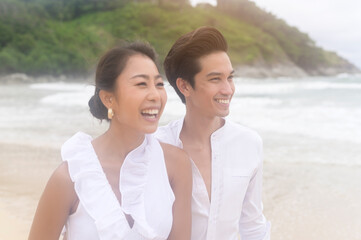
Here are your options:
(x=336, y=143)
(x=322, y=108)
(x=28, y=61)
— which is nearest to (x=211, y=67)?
(x=336, y=143)

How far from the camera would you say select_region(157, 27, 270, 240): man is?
7.36ft

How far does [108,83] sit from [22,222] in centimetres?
301

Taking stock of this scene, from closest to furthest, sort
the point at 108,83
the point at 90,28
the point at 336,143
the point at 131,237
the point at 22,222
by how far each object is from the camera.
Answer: the point at 131,237, the point at 108,83, the point at 22,222, the point at 336,143, the point at 90,28

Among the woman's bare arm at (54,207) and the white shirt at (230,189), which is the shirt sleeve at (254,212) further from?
the woman's bare arm at (54,207)

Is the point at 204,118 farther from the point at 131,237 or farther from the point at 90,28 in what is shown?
the point at 90,28

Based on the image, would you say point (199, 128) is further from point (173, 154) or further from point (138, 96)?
point (138, 96)

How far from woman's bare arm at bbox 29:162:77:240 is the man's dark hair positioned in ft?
3.11

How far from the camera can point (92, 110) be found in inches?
84.1

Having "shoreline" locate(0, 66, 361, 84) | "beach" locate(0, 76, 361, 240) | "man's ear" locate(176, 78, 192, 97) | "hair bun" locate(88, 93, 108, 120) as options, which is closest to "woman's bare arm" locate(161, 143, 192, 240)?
"hair bun" locate(88, 93, 108, 120)

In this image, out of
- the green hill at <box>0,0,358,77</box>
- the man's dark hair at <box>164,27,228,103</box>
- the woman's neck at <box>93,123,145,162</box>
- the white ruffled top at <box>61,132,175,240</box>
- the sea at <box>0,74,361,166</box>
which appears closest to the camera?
the white ruffled top at <box>61,132,175,240</box>

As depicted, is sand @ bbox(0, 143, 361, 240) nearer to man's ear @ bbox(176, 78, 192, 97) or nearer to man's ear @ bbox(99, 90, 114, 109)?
man's ear @ bbox(176, 78, 192, 97)

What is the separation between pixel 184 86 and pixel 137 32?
59673 millimetres

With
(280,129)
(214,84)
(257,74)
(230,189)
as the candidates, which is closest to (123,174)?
(230,189)

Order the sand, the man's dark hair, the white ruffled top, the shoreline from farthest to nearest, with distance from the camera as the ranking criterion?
1. the shoreline
2. the sand
3. the man's dark hair
4. the white ruffled top
